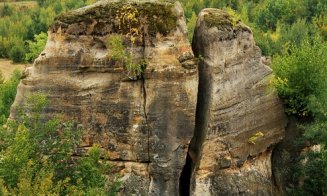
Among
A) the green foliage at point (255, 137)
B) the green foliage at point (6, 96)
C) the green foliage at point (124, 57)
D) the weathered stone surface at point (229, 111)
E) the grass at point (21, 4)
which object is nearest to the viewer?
the green foliage at point (124, 57)

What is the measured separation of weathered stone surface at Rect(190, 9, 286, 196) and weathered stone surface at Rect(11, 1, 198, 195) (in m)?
0.68

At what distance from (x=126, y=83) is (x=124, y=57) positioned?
32.3 inches

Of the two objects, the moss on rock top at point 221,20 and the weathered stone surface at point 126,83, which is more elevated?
the moss on rock top at point 221,20

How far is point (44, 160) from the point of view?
13.8 m

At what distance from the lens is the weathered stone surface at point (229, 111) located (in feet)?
52.0

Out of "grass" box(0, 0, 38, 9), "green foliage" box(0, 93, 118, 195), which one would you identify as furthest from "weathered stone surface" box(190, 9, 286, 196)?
"grass" box(0, 0, 38, 9)

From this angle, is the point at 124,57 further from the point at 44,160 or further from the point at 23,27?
the point at 23,27

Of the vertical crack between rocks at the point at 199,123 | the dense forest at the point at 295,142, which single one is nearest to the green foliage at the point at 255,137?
the dense forest at the point at 295,142

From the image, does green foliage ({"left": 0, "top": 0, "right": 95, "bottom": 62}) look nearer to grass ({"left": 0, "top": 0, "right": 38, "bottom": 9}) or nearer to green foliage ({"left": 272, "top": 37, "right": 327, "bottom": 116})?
grass ({"left": 0, "top": 0, "right": 38, "bottom": 9})

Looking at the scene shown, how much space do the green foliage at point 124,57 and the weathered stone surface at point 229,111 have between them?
2.15m

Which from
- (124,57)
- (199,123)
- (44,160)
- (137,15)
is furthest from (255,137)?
(44,160)

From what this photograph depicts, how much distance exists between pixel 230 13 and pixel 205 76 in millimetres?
2510

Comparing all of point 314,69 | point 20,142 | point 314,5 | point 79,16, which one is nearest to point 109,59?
point 79,16

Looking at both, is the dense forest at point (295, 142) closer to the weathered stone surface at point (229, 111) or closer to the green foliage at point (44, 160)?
the green foliage at point (44, 160)
